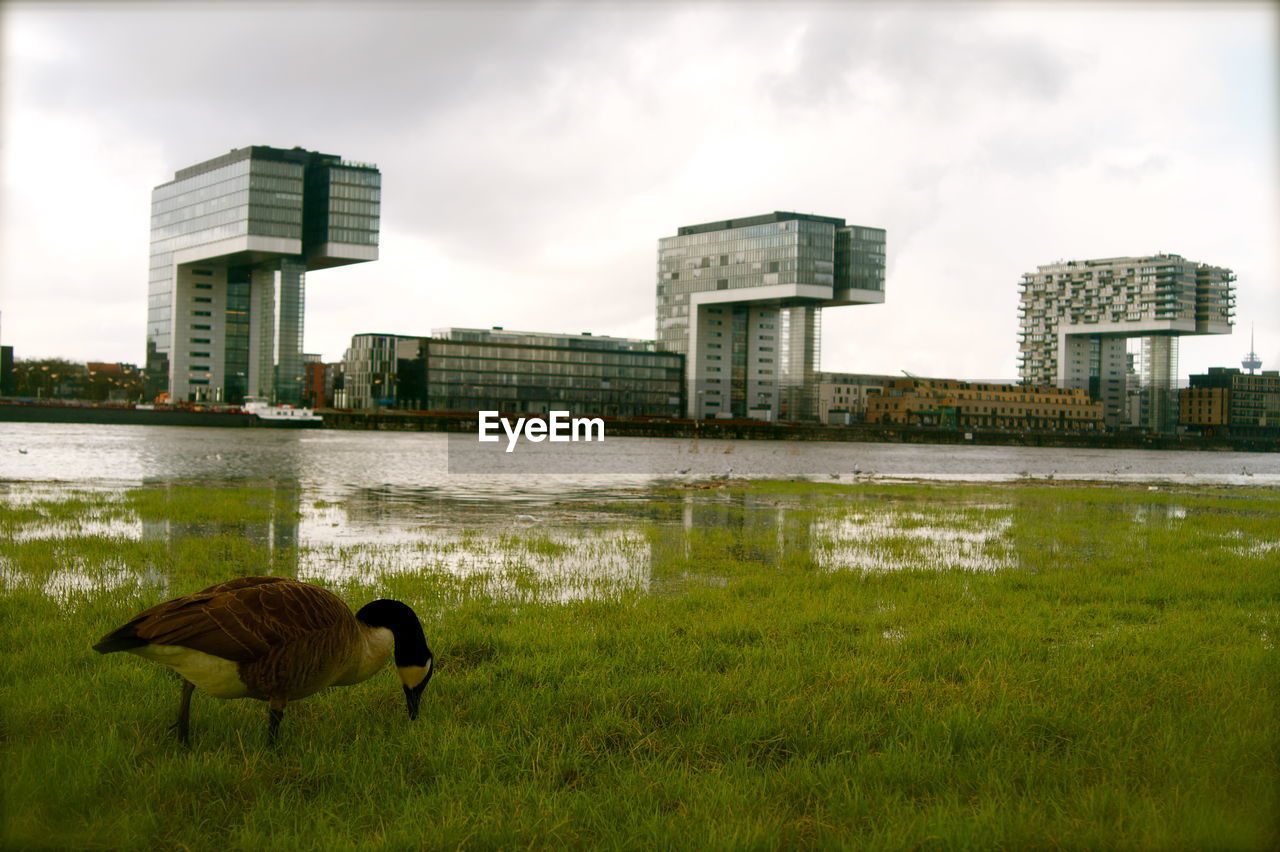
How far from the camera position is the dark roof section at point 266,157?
16625 centimetres

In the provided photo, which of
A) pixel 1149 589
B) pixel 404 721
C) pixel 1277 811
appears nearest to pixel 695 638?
pixel 404 721

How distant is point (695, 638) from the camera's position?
8953mm

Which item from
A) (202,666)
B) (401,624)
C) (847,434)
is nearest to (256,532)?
(401,624)

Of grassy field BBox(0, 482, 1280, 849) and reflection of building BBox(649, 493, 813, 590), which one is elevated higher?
grassy field BBox(0, 482, 1280, 849)

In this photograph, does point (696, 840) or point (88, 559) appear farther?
point (88, 559)

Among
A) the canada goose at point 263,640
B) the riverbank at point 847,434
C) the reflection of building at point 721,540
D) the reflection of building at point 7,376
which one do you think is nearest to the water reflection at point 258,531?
the reflection of building at point 721,540

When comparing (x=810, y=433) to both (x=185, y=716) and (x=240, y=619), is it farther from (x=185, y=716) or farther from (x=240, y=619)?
(x=240, y=619)

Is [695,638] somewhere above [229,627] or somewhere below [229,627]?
below

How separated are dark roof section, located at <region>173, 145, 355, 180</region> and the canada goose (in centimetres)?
17912

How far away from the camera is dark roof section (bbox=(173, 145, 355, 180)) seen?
545 ft

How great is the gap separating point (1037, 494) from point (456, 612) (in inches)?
1201

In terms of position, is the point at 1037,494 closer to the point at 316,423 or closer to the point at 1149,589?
the point at 1149,589
